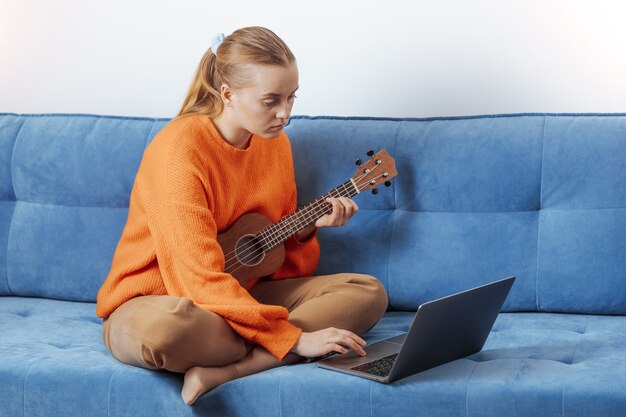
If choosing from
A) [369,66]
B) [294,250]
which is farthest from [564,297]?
Answer: [369,66]

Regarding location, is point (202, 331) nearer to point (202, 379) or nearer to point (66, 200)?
point (202, 379)

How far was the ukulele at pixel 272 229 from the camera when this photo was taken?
2.12 metres

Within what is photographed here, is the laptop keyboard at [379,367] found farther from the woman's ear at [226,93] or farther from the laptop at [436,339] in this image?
the woman's ear at [226,93]

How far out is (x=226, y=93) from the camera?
6.84 feet

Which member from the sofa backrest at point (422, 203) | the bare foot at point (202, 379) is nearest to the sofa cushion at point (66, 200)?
the sofa backrest at point (422, 203)

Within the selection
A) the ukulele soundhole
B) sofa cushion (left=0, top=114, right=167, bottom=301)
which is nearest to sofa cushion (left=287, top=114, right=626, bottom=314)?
the ukulele soundhole

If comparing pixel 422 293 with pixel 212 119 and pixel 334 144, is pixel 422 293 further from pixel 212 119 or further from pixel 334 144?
pixel 212 119

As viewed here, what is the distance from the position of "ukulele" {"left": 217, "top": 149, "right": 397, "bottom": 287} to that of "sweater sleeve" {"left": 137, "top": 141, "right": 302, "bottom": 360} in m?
0.13

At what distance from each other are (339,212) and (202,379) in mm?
537

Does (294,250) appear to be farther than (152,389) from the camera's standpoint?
Yes

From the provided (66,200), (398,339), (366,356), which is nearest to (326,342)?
(366,356)

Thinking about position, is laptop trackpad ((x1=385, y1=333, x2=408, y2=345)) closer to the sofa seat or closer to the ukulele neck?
the sofa seat

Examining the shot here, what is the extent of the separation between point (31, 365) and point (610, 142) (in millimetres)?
1310

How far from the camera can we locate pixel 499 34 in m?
2.48
